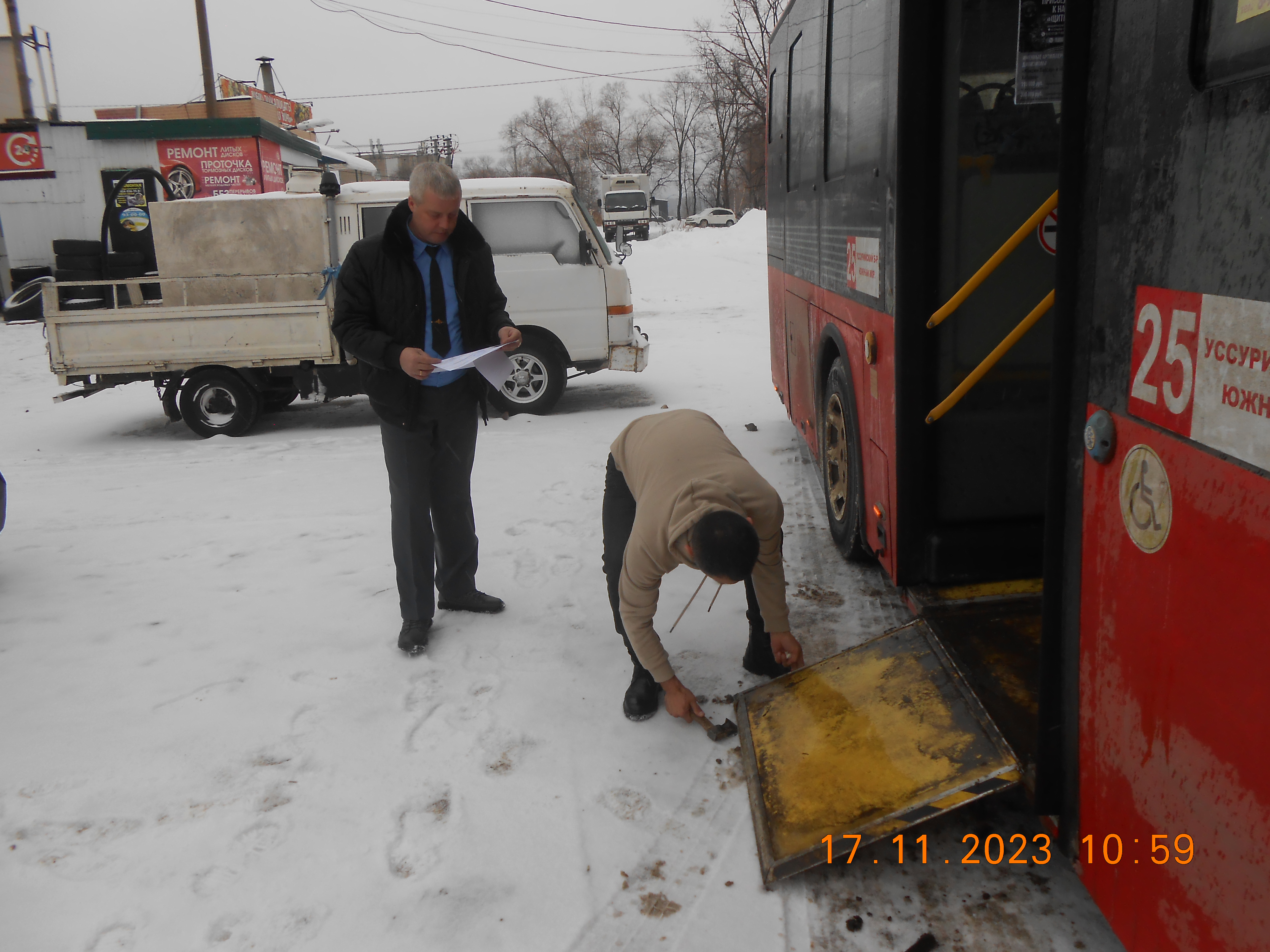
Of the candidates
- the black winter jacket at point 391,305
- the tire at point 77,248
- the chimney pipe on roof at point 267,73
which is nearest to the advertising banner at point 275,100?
the chimney pipe on roof at point 267,73

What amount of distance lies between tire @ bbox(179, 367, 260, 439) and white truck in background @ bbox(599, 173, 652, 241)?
27739 millimetres

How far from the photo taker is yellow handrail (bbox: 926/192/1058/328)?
268 cm

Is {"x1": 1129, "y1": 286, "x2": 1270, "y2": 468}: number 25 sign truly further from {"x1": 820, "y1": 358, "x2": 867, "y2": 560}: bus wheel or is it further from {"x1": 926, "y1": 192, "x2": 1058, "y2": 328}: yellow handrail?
{"x1": 820, "y1": 358, "x2": 867, "y2": 560}: bus wheel

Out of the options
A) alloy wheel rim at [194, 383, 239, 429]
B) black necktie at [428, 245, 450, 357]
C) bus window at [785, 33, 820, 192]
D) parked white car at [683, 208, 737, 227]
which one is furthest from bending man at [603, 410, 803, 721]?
parked white car at [683, 208, 737, 227]

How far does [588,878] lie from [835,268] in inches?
114

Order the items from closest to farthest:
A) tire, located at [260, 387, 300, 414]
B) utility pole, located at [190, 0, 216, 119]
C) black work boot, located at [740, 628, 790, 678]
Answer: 1. black work boot, located at [740, 628, 790, 678]
2. tire, located at [260, 387, 300, 414]
3. utility pole, located at [190, 0, 216, 119]

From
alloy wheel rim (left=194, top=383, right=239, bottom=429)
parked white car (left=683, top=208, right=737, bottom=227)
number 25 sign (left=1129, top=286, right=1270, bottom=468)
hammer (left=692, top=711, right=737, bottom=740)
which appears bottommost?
hammer (left=692, top=711, right=737, bottom=740)

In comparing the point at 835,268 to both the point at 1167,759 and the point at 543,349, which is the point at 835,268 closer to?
the point at 1167,759

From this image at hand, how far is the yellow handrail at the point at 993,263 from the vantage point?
268cm

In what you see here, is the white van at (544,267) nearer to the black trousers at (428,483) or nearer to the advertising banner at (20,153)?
the black trousers at (428,483)

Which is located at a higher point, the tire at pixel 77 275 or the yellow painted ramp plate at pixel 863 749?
the tire at pixel 77 275

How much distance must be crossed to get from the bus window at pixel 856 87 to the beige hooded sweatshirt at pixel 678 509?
1306 mm

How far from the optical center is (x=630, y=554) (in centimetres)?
281

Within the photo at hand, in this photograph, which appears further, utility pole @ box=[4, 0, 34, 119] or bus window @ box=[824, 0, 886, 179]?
utility pole @ box=[4, 0, 34, 119]
